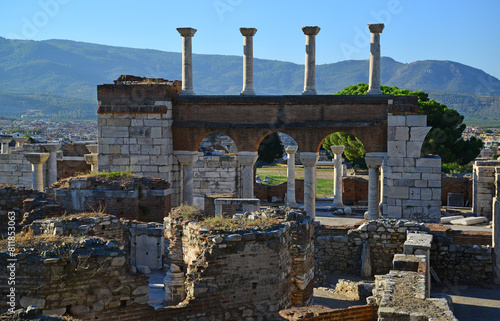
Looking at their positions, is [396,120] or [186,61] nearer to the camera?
[396,120]

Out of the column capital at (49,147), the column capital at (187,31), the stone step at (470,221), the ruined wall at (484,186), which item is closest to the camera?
the column capital at (187,31)

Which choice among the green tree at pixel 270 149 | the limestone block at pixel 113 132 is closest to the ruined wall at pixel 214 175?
the limestone block at pixel 113 132

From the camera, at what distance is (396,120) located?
22.5 metres

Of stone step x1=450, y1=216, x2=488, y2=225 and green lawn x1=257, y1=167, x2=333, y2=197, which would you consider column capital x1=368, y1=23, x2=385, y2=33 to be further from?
green lawn x1=257, y1=167, x2=333, y2=197

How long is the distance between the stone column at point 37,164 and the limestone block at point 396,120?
1302 centimetres

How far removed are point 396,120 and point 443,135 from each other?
69.9ft

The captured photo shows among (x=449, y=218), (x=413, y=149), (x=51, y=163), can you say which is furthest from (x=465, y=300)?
(x=51, y=163)

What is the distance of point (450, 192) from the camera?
104 ft

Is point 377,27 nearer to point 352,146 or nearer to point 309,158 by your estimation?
point 309,158

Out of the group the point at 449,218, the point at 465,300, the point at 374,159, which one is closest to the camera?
the point at 465,300

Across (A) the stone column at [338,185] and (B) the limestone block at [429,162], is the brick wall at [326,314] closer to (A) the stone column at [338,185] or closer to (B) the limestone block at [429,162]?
(B) the limestone block at [429,162]

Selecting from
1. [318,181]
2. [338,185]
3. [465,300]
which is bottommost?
[465,300]

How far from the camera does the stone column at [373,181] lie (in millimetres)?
22875

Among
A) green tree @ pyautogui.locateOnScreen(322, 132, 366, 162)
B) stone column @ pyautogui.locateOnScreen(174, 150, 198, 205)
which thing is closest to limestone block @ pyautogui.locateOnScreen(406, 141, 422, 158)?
stone column @ pyautogui.locateOnScreen(174, 150, 198, 205)
